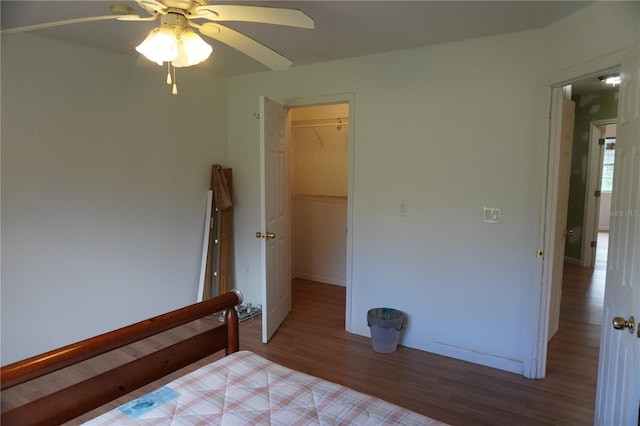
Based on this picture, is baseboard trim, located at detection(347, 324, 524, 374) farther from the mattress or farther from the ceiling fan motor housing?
the ceiling fan motor housing

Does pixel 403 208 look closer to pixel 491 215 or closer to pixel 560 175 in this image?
pixel 491 215

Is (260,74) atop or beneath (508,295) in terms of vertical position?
atop

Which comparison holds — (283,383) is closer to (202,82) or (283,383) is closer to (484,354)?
(484,354)

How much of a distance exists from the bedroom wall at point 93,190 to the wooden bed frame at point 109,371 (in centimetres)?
174

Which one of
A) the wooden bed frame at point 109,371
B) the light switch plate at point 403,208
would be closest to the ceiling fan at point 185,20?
the wooden bed frame at point 109,371

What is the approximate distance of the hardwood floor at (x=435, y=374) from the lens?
2.48m

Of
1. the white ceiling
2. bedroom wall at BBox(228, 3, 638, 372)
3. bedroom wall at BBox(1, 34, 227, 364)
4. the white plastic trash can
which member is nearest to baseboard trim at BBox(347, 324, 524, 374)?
bedroom wall at BBox(228, 3, 638, 372)

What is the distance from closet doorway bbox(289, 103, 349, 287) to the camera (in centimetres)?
492

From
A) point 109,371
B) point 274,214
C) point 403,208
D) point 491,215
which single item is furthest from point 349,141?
point 109,371

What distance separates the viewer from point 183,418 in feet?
4.51

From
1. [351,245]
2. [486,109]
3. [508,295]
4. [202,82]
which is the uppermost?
[202,82]

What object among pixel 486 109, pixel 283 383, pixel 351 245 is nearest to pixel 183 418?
pixel 283 383

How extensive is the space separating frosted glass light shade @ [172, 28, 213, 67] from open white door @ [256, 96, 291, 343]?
1.59m

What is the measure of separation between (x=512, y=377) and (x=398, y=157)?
1812mm
